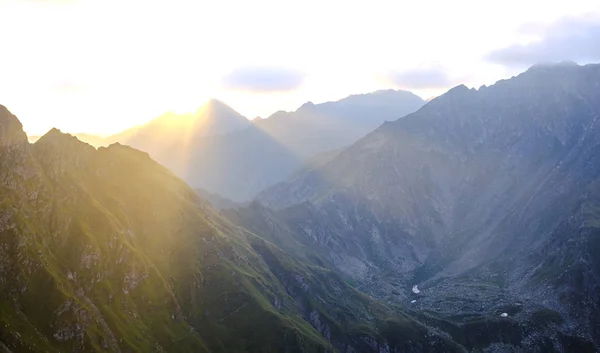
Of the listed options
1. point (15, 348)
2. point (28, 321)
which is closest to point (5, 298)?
point (28, 321)

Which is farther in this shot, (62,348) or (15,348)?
(62,348)

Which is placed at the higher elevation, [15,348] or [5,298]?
[5,298]

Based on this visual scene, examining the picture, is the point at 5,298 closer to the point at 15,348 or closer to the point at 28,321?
the point at 28,321

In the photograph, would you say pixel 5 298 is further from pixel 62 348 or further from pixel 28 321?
pixel 62 348

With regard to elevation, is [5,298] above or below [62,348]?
above

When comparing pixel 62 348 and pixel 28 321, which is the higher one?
pixel 28 321

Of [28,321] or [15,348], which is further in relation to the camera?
[28,321]
